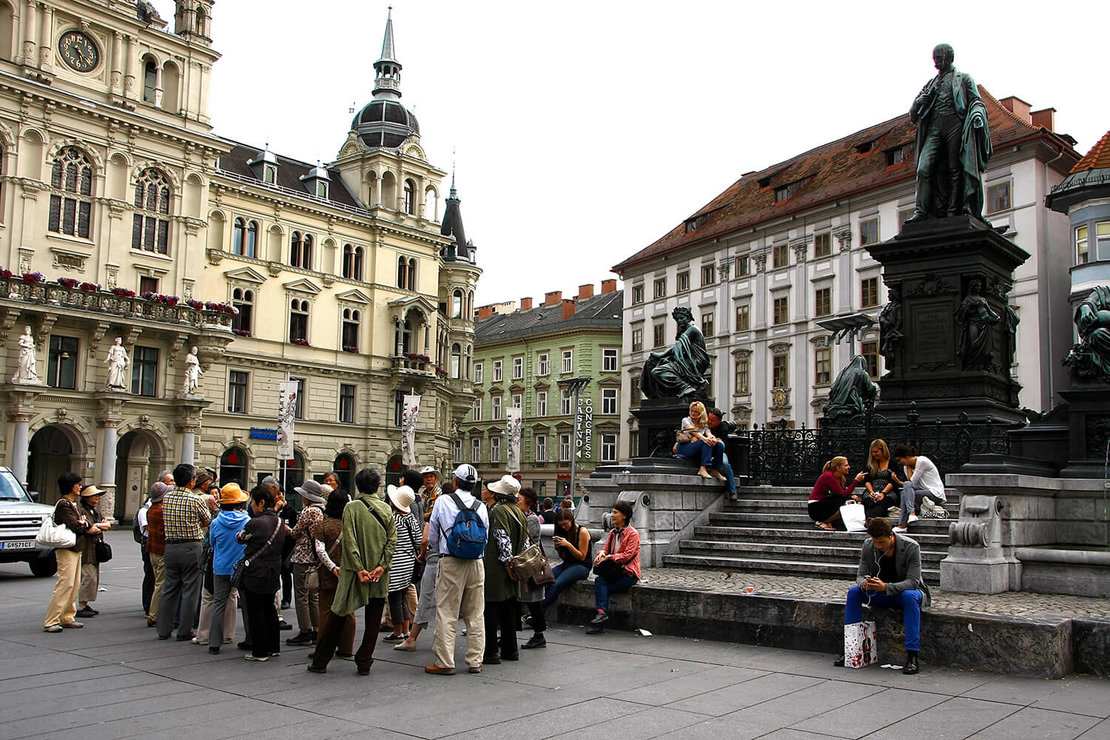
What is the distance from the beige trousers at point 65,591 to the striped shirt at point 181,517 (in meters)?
1.67

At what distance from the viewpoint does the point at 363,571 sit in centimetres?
861

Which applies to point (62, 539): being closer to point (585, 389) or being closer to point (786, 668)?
point (786, 668)

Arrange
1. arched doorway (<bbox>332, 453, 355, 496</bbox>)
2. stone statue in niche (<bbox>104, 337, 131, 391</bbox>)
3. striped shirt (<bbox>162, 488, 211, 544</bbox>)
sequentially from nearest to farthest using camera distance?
striped shirt (<bbox>162, 488, 211, 544</bbox>) < stone statue in niche (<bbox>104, 337, 131, 391</bbox>) < arched doorway (<bbox>332, 453, 355, 496</bbox>)

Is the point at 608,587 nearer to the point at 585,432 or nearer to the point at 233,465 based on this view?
the point at 233,465

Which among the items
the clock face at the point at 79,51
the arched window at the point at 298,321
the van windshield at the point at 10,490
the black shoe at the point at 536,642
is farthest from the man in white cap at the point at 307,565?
the arched window at the point at 298,321

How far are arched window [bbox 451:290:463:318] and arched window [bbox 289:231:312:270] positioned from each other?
13275mm

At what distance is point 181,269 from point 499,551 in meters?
39.5

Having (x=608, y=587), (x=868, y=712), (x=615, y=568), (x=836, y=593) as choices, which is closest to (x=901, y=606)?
(x=868, y=712)

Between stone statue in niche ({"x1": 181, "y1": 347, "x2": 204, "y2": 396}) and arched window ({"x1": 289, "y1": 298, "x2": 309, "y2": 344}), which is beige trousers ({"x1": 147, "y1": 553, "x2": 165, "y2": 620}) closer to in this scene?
stone statue in niche ({"x1": 181, "y1": 347, "x2": 204, "y2": 396})

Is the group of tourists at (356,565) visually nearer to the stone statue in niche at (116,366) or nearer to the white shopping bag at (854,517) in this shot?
the white shopping bag at (854,517)

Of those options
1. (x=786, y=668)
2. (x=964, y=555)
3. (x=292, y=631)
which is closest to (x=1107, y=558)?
(x=964, y=555)

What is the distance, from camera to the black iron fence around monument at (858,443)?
44.7 ft

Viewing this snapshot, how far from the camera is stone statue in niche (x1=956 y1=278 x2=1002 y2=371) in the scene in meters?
14.8

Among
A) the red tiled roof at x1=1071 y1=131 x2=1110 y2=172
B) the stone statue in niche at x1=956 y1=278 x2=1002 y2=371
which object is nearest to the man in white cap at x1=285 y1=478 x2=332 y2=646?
the stone statue in niche at x1=956 y1=278 x2=1002 y2=371
